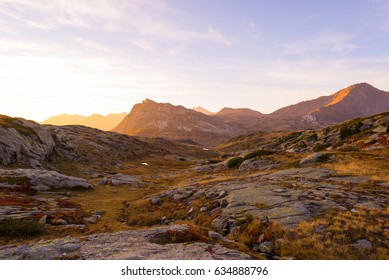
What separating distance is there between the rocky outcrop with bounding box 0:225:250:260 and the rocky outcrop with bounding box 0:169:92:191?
23048mm

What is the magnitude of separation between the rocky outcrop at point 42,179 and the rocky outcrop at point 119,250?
23.0m

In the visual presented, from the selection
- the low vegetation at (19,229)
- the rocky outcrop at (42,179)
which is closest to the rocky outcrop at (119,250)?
the low vegetation at (19,229)

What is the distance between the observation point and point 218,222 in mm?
21109

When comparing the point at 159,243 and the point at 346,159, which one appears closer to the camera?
the point at 159,243

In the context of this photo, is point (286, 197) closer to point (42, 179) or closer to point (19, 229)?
point (19, 229)

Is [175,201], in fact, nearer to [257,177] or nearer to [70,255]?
[257,177]

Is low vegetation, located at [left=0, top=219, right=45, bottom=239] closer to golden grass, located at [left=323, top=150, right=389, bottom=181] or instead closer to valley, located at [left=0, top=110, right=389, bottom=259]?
valley, located at [left=0, top=110, right=389, bottom=259]

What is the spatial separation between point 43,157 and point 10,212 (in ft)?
121

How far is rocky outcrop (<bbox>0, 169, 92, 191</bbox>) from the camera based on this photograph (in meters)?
35.3

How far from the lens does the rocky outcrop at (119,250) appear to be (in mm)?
13344

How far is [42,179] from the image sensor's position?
37.3 metres

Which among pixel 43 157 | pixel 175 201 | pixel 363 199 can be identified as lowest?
pixel 175 201

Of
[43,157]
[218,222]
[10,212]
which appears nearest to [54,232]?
[10,212]

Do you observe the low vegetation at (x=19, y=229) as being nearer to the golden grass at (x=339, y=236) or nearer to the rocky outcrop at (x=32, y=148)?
the golden grass at (x=339, y=236)
